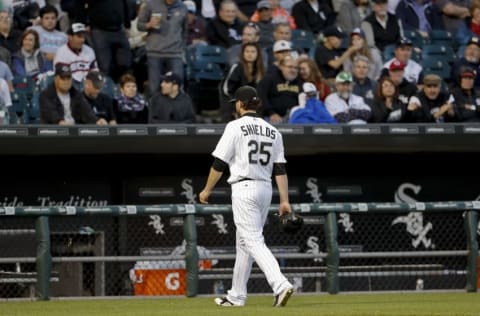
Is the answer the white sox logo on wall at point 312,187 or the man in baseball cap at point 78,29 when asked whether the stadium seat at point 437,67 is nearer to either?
the white sox logo on wall at point 312,187

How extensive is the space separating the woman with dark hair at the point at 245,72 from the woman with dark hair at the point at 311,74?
1.49 ft

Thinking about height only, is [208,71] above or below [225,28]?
below

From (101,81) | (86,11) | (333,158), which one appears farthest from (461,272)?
(86,11)

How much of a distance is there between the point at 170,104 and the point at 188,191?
1.07m

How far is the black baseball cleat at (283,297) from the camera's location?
8.70m

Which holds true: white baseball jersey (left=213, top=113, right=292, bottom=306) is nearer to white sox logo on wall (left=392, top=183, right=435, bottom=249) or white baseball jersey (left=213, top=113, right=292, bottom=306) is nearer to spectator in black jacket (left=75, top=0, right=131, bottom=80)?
white sox logo on wall (left=392, top=183, right=435, bottom=249)

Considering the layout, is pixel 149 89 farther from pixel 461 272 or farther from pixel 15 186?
pixel 461 272

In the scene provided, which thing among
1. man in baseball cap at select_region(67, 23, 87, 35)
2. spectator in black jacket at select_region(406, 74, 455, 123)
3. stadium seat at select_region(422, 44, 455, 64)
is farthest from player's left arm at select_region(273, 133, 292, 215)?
stadium seat at select_region(422, 44, 455, 64)

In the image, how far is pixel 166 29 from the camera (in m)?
14.5

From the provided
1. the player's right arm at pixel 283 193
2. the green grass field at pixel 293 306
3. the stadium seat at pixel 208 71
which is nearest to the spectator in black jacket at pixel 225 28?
the stadium seat at pixel 208 71

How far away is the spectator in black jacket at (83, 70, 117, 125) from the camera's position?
41.9ft

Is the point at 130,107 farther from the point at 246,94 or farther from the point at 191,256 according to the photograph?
the point at 246,94

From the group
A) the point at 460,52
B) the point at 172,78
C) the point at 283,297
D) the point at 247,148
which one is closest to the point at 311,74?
the point at 172,78

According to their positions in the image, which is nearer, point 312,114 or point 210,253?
point 210,253
